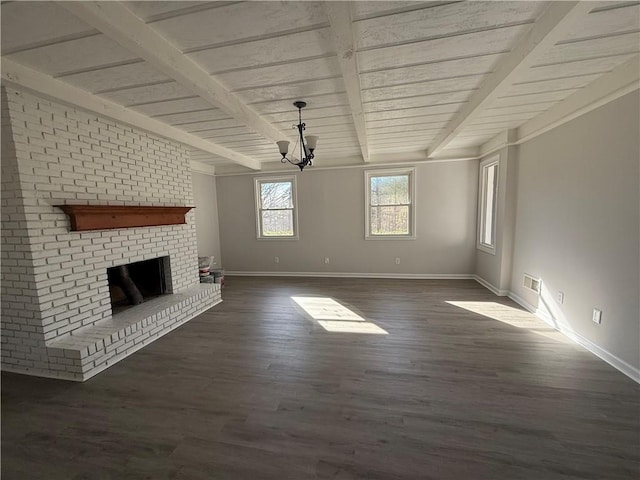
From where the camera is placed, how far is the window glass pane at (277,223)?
5.86m

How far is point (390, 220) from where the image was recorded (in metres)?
5.45

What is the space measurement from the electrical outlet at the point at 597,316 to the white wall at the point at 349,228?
2663 mm

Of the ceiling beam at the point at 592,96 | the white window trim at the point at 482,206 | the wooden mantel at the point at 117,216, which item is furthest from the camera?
the white window trim at the point at 482,206

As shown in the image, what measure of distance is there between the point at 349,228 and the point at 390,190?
107 cm

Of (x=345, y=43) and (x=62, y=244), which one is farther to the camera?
(x=62, y=244)

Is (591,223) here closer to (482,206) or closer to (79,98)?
(482,206)

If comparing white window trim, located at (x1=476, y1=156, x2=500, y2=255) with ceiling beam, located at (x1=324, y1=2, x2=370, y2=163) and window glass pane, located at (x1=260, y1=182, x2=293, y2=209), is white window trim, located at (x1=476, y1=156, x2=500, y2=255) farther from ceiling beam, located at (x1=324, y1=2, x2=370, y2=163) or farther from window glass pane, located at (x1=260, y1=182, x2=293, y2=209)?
window glass pane, located at (x1=260, y1=182, x2=293, y2=209)

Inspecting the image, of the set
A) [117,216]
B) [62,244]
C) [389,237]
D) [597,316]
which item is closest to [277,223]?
[389,237]

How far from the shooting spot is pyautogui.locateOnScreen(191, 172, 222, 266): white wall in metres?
5.38

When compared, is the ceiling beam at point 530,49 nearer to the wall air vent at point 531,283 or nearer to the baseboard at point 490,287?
the wall air vent at point 531,283

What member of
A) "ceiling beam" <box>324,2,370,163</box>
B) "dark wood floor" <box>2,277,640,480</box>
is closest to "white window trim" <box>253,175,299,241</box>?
"dark wood floor" <box>2,277,640,480</box>

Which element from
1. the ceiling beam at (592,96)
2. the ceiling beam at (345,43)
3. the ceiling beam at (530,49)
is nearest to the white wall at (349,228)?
the ceiling beam at (592,96)

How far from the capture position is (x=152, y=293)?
3.81m

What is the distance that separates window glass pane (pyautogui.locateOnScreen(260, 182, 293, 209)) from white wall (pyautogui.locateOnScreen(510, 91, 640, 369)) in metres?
4.00
